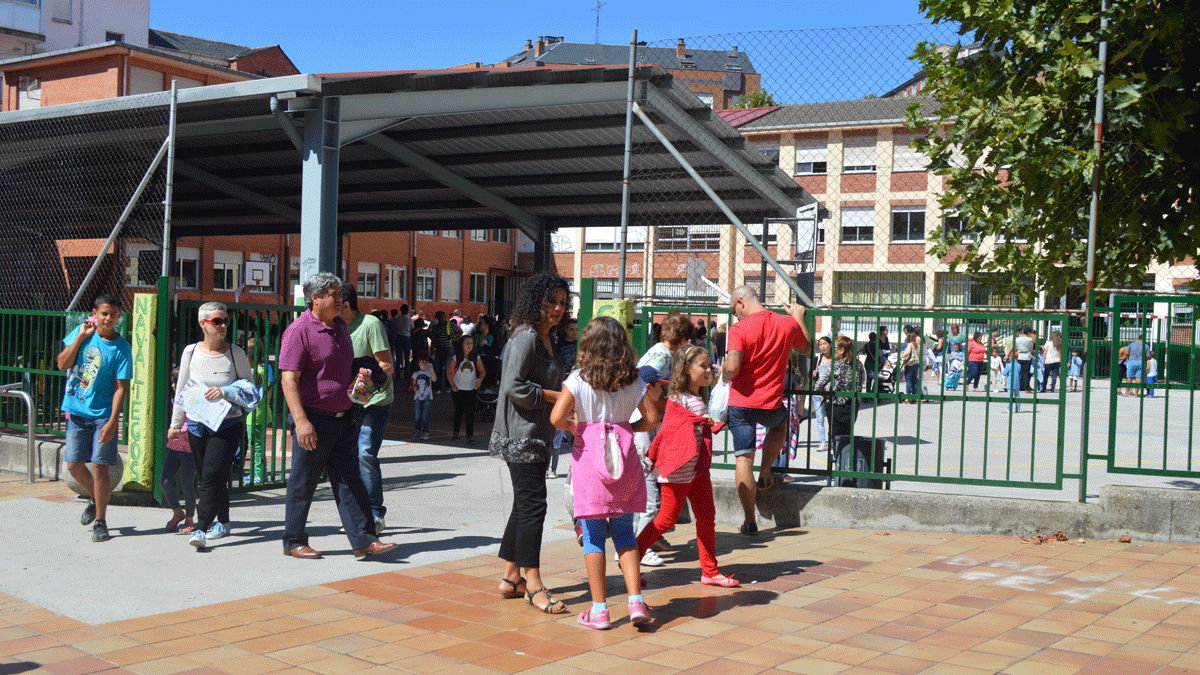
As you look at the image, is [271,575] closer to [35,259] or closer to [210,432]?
[210,432]

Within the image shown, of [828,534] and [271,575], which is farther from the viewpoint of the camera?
[828,534]

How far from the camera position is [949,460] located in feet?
43.7

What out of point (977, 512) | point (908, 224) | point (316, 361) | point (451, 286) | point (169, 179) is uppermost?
point (908, 224)

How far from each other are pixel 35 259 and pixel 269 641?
32.0 feet

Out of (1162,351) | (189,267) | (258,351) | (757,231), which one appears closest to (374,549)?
(258,351)

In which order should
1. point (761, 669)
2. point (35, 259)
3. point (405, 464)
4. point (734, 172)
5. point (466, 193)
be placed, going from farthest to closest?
point (466, 193)
point (734, 172)
point (35, 259)
point (405, 464)
point (761, 669)

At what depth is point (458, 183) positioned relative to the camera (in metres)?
17.5

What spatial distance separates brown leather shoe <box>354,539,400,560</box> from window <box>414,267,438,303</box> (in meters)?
40.8

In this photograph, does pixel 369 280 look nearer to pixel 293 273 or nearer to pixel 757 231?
pixel 293 273

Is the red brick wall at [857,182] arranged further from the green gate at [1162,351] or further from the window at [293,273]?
the green gate at [1162,351]

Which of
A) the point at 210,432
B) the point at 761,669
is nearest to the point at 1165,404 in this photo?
the point at 761,669

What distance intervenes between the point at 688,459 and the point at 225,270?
115 ft

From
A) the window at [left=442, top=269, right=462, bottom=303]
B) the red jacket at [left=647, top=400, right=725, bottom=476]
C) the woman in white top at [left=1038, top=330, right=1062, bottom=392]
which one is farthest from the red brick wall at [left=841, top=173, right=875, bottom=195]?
the red jacket at [left=647, top=400, right=725, bottom=476]

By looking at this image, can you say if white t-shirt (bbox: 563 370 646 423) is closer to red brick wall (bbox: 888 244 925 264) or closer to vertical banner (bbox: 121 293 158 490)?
vertical banner (bbox: 121 293 158 490)
